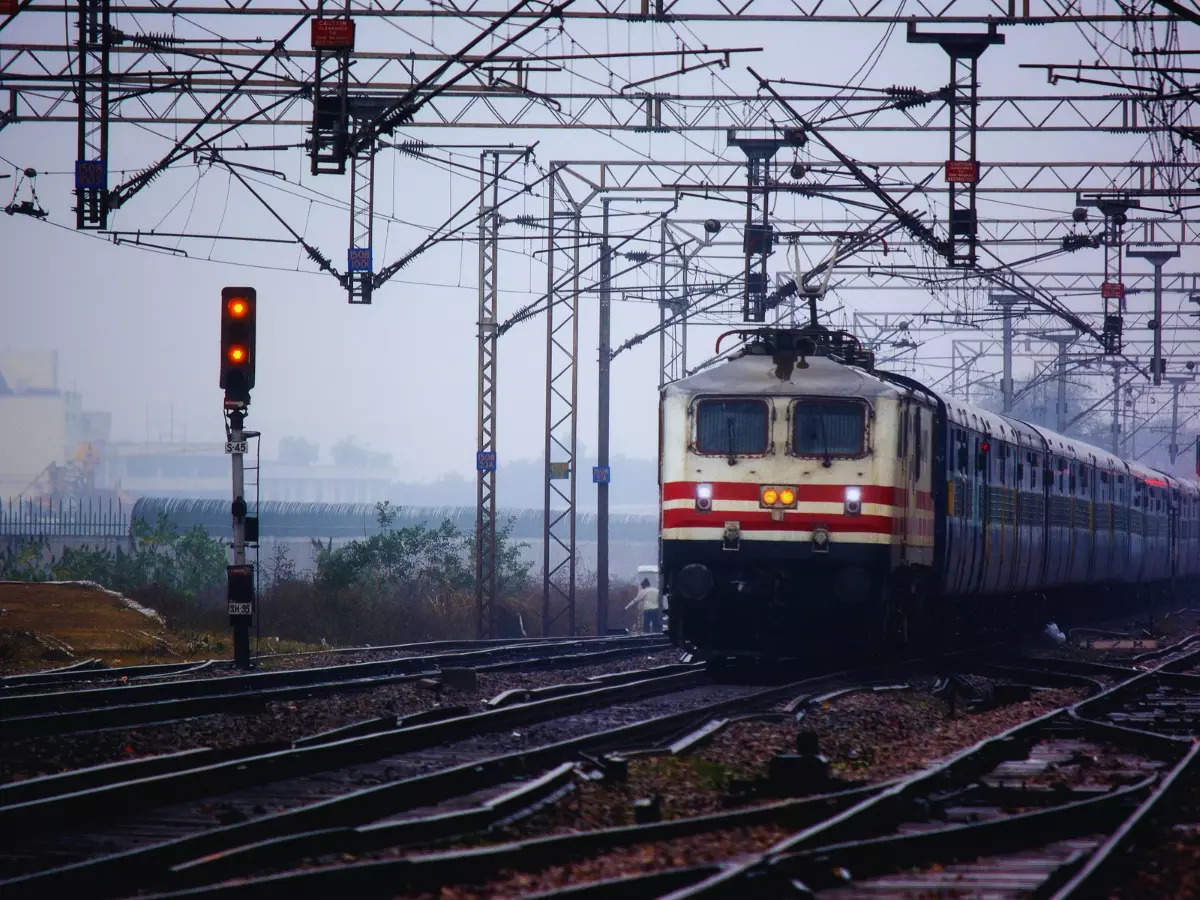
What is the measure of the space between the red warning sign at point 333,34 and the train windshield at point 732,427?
5.72m

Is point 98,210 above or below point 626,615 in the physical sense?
above

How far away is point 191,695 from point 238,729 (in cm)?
322

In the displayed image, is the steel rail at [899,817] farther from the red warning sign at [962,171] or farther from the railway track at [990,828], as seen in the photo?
the red warning sign at [962,171]

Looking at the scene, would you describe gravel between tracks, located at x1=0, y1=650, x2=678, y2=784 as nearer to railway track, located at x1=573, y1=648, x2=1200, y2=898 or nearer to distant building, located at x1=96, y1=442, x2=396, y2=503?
railway track, located at x1=573, y1=648, x2=1200, y2=898

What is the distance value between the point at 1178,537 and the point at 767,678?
2672 centimetres

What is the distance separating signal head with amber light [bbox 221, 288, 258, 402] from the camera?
1858 cm

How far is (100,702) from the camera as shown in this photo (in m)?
14.2

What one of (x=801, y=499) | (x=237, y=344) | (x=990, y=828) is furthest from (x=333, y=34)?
(x=990, y=828)

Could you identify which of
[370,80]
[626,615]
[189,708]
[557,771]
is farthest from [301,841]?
[626,615]

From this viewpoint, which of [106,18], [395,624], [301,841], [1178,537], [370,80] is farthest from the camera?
[1178,537]

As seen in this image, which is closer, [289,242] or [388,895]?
[388,895]

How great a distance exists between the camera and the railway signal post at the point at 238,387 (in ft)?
61.0

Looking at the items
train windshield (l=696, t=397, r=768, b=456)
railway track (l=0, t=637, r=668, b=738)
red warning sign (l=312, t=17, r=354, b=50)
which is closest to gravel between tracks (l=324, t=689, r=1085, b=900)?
train windshield (l=696, t=397, r=768, b=456)

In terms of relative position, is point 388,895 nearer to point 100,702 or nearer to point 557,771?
point 557,771
